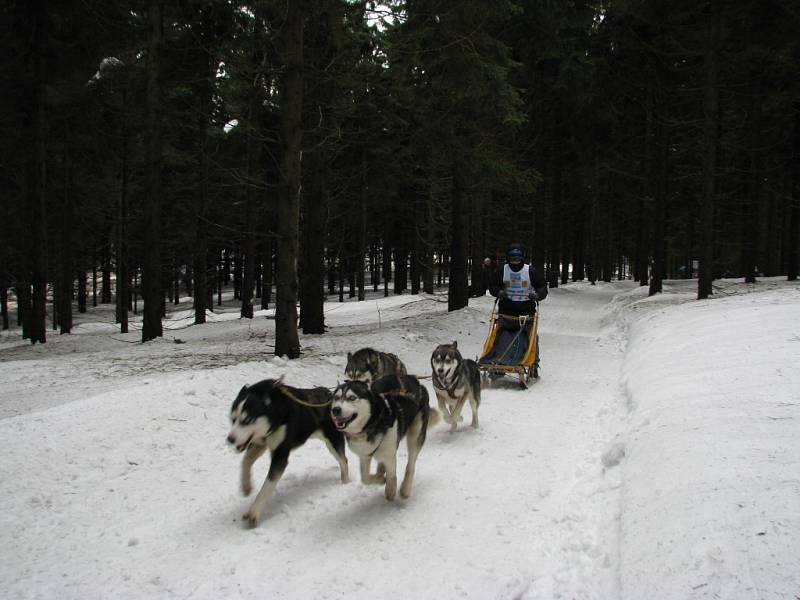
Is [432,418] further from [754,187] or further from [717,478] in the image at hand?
[754,187]

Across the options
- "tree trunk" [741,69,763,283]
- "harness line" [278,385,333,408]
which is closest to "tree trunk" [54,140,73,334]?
"harness line" [278,385,333,408]

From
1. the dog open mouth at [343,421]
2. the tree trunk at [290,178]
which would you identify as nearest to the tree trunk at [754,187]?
the tree trunk at [290,178]

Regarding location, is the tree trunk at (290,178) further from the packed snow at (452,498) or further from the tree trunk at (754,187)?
the tree trunk at (754,187)

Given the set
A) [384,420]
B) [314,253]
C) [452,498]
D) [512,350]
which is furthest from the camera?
[314,253]

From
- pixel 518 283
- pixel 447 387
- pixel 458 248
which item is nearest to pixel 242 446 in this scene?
pixel 447 387

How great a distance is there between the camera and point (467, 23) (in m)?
14.3

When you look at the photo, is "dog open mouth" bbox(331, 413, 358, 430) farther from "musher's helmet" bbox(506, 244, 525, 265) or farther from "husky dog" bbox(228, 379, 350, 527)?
"musher's helmet" bbox(506, 244, 525, 265)

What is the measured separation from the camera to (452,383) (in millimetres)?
6617

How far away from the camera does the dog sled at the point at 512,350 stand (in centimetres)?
923

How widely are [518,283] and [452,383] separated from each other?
4.00 meters

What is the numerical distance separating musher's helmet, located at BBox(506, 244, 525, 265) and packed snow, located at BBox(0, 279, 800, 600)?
2830 mm

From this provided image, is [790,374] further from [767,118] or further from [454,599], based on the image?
[767,118]

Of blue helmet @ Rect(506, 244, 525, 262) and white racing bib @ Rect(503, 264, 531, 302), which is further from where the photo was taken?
white racing bib @ Rect(503, 264, 531, 302)

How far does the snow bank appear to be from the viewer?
111 inches
